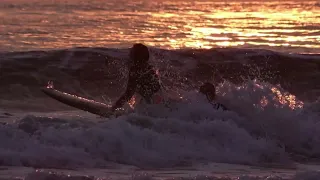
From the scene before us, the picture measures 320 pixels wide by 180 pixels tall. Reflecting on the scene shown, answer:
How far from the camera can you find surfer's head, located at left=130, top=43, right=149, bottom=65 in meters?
10.1

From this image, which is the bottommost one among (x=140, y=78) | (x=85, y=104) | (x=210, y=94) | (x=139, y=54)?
(x=85, y=104)

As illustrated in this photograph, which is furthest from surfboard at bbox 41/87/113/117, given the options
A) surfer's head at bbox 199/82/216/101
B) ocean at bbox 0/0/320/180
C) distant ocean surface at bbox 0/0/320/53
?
distant ocean surface at bbox 0/0/320/53

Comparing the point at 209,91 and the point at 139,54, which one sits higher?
the point at 139,54

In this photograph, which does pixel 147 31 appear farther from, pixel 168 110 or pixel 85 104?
pixel 168 110

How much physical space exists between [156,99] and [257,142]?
176cm

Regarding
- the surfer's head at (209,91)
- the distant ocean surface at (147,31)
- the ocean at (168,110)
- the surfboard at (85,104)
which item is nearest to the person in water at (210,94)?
the surfer's head at (209,91)

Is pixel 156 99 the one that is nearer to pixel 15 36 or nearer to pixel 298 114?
pixel 298 114

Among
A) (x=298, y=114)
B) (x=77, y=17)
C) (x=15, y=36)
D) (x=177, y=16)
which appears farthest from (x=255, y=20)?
(x=298, y=114)

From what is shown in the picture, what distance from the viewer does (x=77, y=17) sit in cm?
3538

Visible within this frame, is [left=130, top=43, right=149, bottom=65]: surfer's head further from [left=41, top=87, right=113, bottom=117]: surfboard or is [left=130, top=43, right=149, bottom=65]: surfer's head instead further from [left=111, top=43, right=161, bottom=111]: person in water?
[left=41, top=87, right=113, bottom=117]: surfboard

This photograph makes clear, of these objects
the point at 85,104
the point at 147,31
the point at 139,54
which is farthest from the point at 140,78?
the point at 147,31

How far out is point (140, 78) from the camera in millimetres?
10164

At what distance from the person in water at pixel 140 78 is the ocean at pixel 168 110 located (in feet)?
0.84

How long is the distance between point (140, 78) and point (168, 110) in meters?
0.65
